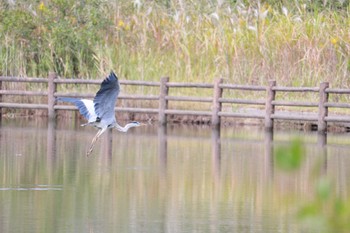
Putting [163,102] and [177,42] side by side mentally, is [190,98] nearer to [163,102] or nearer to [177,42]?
[163,102]

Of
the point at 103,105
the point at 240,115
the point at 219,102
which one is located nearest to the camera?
the point at 103,105

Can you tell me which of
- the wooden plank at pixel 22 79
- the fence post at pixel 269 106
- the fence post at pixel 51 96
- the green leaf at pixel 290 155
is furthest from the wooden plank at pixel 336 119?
the green leaf at pixel 290 155

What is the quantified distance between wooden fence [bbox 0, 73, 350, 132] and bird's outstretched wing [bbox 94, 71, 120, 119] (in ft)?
25.6

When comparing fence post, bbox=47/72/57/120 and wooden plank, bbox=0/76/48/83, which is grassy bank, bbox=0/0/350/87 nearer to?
wooden plank, bbox=0/76/48/83

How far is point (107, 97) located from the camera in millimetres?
12289

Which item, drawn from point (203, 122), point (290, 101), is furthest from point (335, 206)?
point (203, 122)

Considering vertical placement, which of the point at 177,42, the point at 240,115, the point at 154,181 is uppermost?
the point at 177,42

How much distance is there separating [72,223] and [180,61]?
599 inches

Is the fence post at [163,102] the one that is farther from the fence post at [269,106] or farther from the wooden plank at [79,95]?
the fence post at [269,106]

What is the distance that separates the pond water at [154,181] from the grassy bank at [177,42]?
11.7 ft

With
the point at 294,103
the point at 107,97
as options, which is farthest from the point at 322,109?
the point at 107,97

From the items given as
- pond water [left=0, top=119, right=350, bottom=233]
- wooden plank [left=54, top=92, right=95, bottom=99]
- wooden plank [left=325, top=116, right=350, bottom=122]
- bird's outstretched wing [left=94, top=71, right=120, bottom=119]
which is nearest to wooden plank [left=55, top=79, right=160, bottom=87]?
wooden plank [left=54, top=92, right=95, bottom=99]

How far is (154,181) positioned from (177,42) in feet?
40.6

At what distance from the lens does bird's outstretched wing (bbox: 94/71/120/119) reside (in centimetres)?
1175
